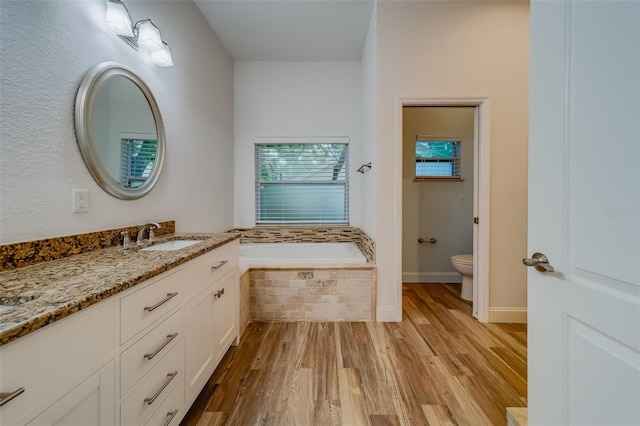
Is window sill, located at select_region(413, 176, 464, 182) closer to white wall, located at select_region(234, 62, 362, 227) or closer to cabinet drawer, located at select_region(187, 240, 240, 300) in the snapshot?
white wall, located at select_region(234, 62, 362, 227)

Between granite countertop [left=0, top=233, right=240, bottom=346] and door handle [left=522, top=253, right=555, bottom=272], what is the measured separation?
1.36 m

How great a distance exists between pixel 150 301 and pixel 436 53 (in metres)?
2.76

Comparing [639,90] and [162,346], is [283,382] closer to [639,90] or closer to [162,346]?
[162,346]

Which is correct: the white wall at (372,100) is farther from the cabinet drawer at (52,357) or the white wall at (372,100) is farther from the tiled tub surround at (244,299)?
the cabinet drawer at (52,357)

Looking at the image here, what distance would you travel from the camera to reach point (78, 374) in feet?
2.18

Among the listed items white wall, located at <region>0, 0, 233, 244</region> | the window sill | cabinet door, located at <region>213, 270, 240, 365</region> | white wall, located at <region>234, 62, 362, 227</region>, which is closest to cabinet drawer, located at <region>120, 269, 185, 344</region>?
Result: cabinet door, located at <region>213, 270, 240, 365</region>

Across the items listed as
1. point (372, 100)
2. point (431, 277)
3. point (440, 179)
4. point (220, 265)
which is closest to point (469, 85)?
point (372, 100)

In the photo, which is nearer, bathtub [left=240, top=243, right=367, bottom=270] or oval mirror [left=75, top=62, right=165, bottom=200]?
oval mirror [left=75, top=62, right=165, bottom=200]

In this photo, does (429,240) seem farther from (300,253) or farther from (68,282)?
(68,282)

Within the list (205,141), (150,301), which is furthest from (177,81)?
(150,301)

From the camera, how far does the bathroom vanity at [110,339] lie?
0.55 meters

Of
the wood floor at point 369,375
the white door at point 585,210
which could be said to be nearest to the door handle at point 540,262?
the white door at point 585,210

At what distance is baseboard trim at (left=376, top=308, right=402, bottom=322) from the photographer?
2.24 metres

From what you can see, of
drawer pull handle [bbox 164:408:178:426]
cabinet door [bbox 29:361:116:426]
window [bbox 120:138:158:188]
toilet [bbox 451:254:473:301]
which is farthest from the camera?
toilet [bbox 451:254:473:301]
